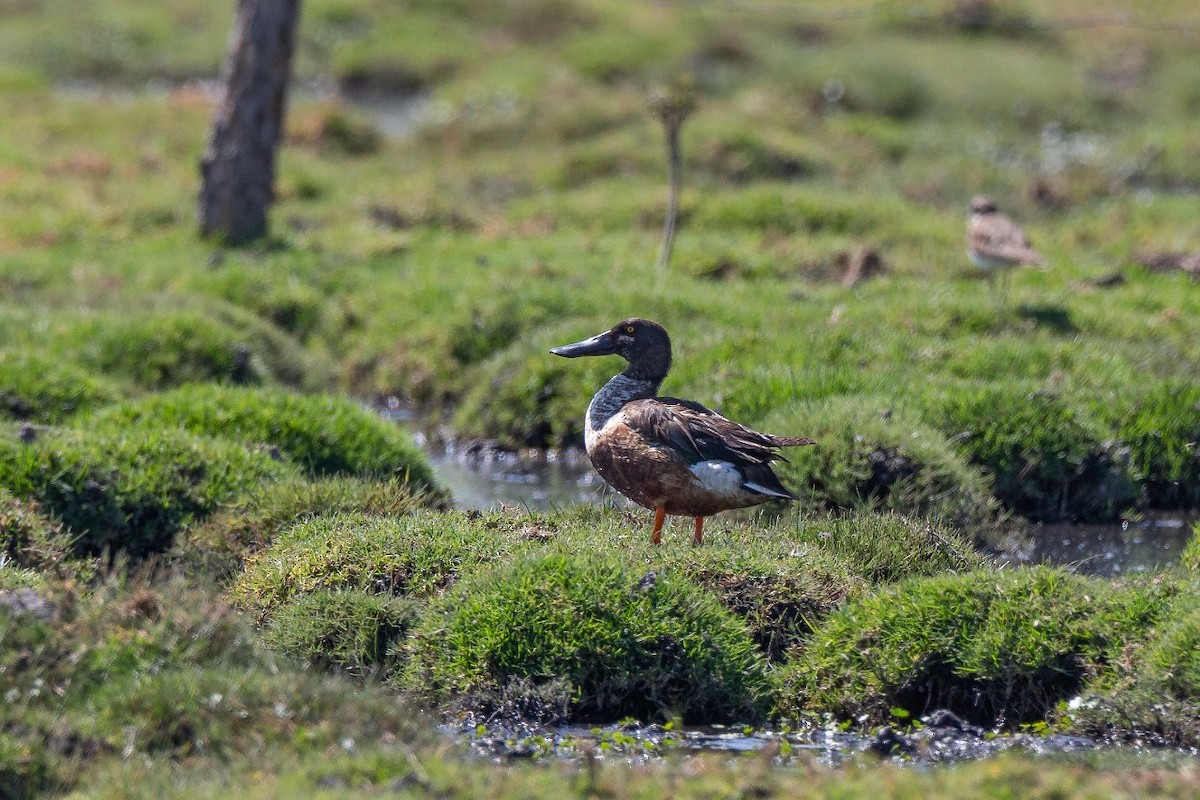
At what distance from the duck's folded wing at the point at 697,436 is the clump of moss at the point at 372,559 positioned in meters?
0.96

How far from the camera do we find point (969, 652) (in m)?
7.12

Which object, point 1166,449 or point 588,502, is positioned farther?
point 1166,449

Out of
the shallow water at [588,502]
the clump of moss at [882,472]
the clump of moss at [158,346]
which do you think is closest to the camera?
the clump of moss at [882,472]

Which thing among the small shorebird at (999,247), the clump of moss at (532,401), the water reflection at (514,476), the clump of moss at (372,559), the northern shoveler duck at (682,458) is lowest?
the water reflection at (514,476)

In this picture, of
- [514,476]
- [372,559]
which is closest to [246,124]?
[514,476]

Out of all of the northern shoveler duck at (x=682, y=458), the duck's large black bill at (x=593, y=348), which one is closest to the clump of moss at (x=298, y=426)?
the duck's large black bill at (x=593, y=348)

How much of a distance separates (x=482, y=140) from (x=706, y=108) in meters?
4.03

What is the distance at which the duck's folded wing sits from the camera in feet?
26.9

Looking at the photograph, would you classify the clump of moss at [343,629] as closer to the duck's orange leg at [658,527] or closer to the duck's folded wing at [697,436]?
→ the duck's orange leg at [658,527]

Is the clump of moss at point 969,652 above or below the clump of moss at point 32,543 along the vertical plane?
above

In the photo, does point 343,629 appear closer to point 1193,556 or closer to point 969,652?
point 969,652

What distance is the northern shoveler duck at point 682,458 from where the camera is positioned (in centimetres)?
813

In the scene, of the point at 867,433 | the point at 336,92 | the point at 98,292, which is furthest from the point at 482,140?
the point at 867,433

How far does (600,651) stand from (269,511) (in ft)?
9.59
